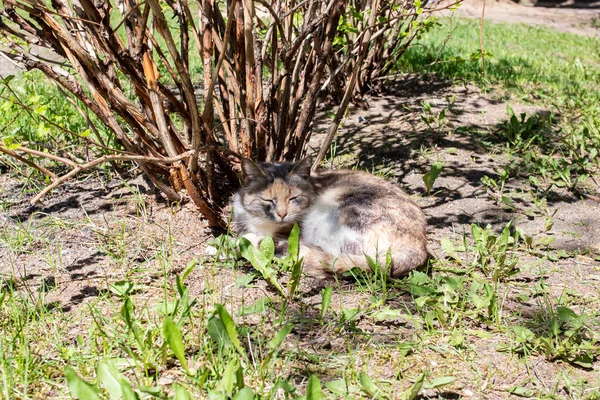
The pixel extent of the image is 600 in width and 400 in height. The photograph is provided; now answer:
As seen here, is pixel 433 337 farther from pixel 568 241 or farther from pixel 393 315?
pixel 568 241

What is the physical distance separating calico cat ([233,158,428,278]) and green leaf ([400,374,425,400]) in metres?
0.92

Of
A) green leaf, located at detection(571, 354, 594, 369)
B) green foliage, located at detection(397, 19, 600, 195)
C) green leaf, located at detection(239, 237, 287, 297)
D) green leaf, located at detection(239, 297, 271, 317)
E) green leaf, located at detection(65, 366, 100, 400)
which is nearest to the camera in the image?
green leaf, located at detection(65, 366, 100, 400)

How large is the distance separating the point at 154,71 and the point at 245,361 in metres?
1.67

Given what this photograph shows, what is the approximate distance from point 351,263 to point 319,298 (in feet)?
0.95

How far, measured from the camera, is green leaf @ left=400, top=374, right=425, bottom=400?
2090 mm

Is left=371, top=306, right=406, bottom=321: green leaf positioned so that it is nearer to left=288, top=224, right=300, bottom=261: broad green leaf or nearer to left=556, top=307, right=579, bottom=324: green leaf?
left=288, top=224, right=300, bottom=261: broad green leaf

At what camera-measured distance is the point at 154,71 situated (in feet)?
10.4

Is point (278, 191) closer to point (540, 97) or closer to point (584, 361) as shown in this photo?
point (584, 361)

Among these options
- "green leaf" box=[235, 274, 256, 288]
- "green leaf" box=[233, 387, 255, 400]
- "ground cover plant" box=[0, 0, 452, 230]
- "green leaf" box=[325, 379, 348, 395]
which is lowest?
"green leaf" box=[325, 379, 348, 395]

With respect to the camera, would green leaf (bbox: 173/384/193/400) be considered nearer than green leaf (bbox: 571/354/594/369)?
Yes

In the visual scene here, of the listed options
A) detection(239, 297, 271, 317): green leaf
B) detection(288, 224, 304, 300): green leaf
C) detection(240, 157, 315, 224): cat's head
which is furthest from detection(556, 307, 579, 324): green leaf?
detection(240, 157, 315, 224): cat's head

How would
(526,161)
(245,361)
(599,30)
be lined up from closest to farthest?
(245,361), (526,161), (599,30)

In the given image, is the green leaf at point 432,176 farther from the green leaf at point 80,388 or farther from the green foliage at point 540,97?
the green leaf at point 80,388

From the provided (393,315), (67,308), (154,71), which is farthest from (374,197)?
(67,308)
